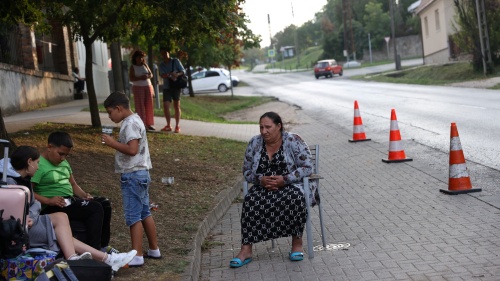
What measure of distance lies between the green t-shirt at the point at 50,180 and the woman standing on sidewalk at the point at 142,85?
945 centimetres

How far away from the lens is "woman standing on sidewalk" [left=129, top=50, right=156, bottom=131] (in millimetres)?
16594

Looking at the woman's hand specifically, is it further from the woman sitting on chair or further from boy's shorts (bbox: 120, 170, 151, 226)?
boy's shorts (bbox: 120, 170, 151, 226)

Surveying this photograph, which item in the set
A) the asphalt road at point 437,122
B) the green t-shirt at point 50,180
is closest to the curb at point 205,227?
the green t-shirt at point 50,180

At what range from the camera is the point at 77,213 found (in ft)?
A: 23.1

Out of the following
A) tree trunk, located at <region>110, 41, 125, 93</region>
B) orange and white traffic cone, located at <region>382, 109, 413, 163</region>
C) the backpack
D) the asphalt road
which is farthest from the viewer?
tree trunk, located at <region>110, 41, 125, 93</region>

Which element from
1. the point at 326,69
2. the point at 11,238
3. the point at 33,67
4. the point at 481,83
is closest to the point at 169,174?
the point at 11,238

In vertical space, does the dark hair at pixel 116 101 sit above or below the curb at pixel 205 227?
above

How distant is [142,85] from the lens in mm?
16938

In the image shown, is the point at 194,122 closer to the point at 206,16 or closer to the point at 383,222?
the point at 206,16

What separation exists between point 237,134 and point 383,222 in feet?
38.8

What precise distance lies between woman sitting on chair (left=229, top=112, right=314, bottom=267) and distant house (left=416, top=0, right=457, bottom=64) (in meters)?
48.8

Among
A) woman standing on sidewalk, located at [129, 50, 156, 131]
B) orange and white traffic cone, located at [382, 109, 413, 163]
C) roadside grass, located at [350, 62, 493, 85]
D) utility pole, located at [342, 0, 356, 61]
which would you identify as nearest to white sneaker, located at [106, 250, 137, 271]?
orange and white traffic cone, located at [382, 109, 413, 163]

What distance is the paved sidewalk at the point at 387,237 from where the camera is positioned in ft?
22.7

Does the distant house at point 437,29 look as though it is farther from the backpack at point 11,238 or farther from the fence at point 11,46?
the backpack at point 11,238
